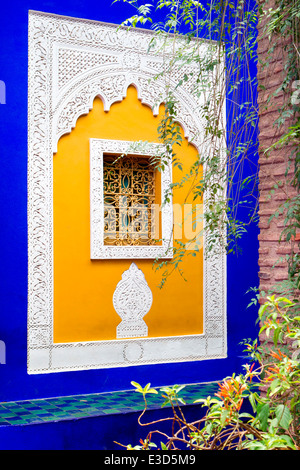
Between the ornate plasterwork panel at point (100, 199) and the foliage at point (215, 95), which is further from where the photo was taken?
the ornate plasterwork panel at point (100, 199)

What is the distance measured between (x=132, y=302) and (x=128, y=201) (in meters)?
0.80

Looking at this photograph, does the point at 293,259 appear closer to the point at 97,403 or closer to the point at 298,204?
the point at 298,204

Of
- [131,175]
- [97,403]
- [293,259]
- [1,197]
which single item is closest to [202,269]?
[131,175]

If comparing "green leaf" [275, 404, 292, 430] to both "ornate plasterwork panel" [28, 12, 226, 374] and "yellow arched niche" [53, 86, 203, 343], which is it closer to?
"ornate plasterwork panel" [28, 12, 226, 374]

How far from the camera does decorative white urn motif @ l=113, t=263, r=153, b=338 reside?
4648mm

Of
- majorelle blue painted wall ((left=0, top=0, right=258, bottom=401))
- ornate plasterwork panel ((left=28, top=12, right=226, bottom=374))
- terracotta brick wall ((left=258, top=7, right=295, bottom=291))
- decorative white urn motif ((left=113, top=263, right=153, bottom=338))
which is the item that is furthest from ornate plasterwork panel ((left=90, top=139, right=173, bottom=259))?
terracotta brick wall ((left=258, top=7, right=295, bottom=291))

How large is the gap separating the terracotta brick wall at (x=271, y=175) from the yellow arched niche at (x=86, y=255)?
2.09 m

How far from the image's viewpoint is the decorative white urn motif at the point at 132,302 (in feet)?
15.3

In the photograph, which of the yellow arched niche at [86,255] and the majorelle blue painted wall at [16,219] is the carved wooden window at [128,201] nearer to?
the yellow arched niche at [86,255]

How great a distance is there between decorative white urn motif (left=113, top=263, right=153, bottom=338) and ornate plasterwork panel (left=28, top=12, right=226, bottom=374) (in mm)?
85

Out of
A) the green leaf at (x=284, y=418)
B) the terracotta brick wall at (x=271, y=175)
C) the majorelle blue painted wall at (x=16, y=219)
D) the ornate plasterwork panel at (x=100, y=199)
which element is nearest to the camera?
the green leaf at (x=284, y=418)

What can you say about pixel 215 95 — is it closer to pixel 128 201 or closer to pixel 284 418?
pixel 128 201

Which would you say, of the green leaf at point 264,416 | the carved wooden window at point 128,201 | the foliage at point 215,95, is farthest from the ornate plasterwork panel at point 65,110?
the green leaf at point 264,416
